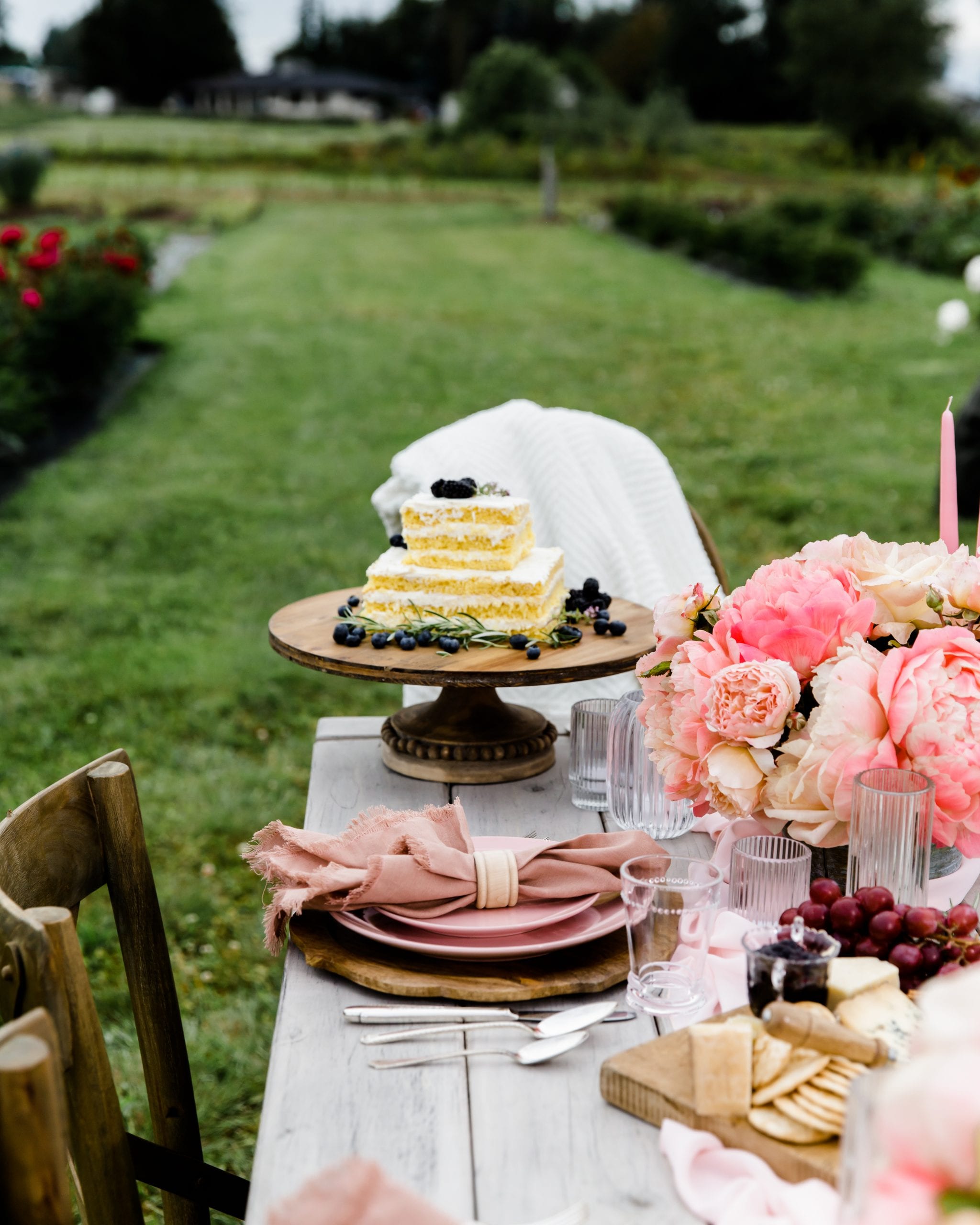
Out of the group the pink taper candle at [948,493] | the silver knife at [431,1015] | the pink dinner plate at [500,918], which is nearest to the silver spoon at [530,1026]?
the silver knife at [431,1015]

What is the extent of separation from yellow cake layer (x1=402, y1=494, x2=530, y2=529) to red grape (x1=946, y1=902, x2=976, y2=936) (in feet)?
4.26

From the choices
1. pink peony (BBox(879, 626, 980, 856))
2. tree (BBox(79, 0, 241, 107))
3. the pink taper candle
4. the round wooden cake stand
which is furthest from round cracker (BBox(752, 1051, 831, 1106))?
tree (BBox(79, 0, 241, 107))

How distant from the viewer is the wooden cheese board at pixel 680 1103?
107 cm

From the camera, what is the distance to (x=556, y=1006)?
1398mm

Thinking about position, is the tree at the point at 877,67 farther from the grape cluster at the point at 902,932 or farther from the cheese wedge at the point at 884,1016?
the cheese wedge at the point at 884,1016

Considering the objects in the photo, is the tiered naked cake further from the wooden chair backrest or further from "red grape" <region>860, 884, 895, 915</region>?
"red grape" <region>860, 884, 895, 915</region>

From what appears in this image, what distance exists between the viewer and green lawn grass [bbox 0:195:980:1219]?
385cm

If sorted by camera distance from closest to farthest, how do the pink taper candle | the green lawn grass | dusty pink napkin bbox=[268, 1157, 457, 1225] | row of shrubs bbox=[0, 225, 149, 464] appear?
dusty pink napkin bbox=[268, 1157, 457, 1225], the pink taper candle, the green lawn grass, row of shrubs bbox=[0, 225, 149, 464]

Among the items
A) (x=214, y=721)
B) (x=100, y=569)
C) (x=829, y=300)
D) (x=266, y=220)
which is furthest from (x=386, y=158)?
(x=214, y=721)

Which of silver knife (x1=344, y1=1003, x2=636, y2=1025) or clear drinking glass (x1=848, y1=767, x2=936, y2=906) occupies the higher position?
clear drinking glass (x1=848, y1=767, x2=936, y2=906)

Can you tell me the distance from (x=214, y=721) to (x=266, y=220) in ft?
61.9

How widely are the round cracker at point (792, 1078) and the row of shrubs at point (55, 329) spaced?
23.5 ft

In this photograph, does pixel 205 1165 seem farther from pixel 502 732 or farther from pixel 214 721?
pixel 214 721

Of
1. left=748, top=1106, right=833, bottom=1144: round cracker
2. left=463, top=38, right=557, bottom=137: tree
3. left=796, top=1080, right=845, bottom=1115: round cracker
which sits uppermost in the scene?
left=463, top=38, right=557, bottom=137: tree
